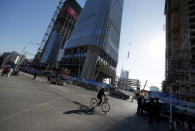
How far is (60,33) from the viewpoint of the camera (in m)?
120

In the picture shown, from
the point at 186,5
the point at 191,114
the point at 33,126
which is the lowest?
the point at 33,126

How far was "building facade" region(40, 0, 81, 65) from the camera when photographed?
358ft

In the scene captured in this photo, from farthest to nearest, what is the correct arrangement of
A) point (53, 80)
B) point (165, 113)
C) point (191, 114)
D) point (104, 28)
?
point (104, 28) → point (53, 80) → point (165, 113) → point (191, 114)

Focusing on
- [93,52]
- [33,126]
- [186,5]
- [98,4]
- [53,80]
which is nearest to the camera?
[33,126]

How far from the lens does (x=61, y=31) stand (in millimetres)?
122062

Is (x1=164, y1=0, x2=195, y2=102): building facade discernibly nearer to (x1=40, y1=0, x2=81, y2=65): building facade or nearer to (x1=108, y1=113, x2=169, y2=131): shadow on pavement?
(x1=108, y1=113, x2=169, y2=131): shadow on pavement

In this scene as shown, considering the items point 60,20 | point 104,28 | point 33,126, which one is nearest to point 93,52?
point 104,28

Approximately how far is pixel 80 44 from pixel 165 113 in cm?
5690

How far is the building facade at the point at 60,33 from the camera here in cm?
10900

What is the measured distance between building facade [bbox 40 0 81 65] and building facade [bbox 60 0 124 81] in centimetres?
5024

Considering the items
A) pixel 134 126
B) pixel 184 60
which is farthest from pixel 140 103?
pixel 184 60

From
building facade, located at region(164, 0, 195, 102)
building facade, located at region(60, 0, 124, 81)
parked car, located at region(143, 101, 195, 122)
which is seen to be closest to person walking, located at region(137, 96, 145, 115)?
parked car, located at region(143, 101, 195, 122)

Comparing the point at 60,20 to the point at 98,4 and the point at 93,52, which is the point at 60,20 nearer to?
the point at 98,4

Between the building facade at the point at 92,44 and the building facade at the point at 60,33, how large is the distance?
1978 inches
